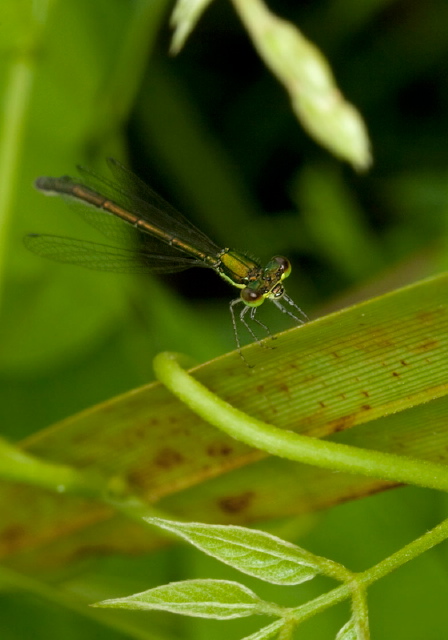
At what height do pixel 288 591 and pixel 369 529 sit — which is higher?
pixel 369 529

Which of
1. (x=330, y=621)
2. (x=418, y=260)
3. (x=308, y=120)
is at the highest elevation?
(x=418, y=260)

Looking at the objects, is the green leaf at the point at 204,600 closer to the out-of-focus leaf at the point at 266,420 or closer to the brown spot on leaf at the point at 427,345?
the out-of-focus leaf at the point at 266,420

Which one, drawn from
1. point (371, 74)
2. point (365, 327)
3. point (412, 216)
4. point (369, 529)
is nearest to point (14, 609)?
point (369, 529)

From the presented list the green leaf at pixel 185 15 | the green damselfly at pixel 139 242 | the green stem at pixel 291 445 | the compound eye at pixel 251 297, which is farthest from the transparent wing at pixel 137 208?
the green stem at pixel 291 445

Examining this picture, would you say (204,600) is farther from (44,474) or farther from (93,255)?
(93,255)

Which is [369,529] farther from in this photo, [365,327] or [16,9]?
[16,9]

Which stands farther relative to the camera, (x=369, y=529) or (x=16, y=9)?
(x=16, y=9)

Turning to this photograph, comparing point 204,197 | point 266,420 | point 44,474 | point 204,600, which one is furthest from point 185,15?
point 204,197
